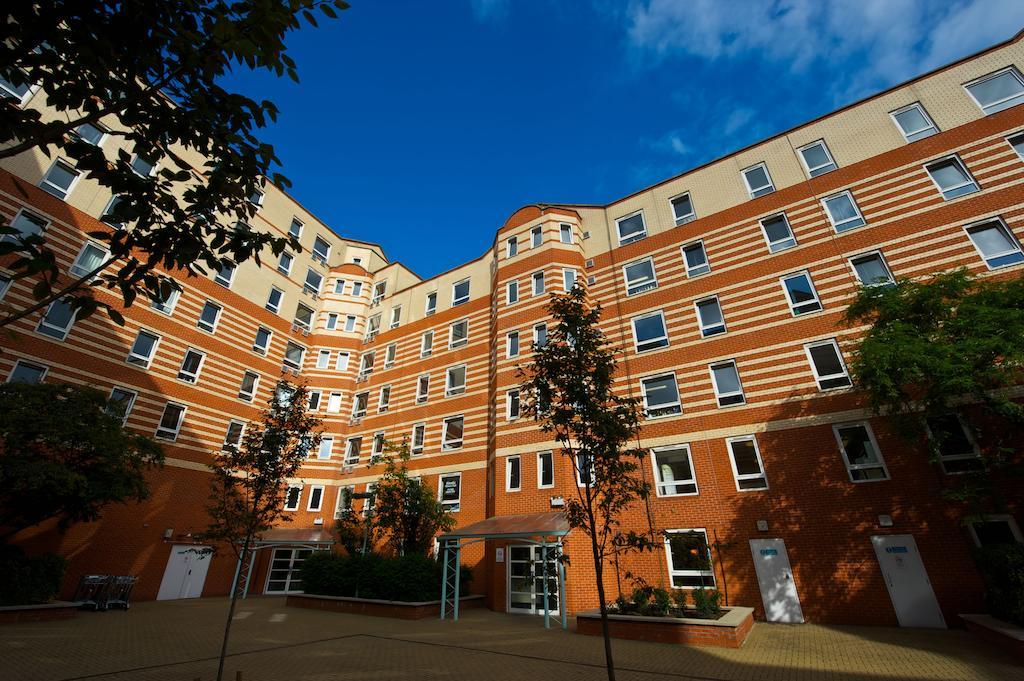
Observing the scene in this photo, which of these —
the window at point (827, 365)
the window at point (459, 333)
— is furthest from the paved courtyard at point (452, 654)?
the window at point (459, 333)

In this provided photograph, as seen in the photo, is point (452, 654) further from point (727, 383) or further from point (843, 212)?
point (843, 212)

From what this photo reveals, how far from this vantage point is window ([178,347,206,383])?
22594mm

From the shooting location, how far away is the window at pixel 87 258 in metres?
19.6

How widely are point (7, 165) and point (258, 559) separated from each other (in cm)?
2032

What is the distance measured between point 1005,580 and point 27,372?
101 feet

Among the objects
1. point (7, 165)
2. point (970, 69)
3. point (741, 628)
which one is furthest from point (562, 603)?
point (7, 165)

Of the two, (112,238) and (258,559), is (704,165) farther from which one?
(258,559)

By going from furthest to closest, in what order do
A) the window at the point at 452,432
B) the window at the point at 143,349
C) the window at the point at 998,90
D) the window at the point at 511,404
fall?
the window at the point at 452,432, the window at the point at 143,349, the window at the point at 511,404, the window at the point at 998,90

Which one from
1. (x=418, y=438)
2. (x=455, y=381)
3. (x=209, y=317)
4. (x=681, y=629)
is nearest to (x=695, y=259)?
(x=455, y=381)

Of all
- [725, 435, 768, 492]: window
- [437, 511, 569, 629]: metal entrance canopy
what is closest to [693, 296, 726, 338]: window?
[725, 435, 768, 492]: window

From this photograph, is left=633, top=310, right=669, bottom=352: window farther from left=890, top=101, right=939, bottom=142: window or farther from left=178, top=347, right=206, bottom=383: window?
left=178, top=347, right=206, bottom=383: window

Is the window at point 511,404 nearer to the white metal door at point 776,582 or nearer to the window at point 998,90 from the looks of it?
the white metal door at point 776,582

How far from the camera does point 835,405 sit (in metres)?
15.4

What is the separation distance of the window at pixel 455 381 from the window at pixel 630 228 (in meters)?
10.7
